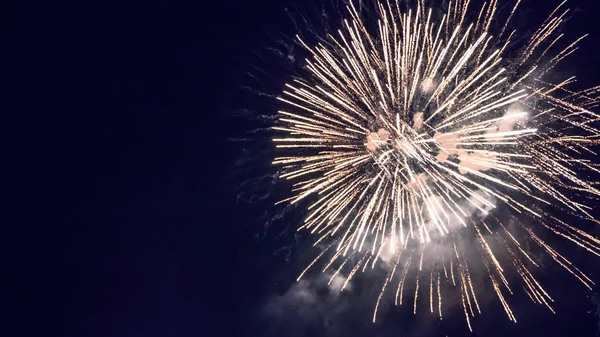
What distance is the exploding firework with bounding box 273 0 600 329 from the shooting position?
424 inches

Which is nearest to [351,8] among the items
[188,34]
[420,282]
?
[188,34]

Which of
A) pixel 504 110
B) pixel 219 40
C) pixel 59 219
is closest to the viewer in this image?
pixel 504 110

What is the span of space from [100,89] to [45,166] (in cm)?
444

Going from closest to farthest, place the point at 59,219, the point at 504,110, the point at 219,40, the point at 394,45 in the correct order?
1. the point at 394,45
2. the point at 504,110
3. the point at 219,40
4. the point at 59,219

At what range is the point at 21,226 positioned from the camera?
13.6 metres

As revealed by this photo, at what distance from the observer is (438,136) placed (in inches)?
421

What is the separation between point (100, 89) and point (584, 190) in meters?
21.8

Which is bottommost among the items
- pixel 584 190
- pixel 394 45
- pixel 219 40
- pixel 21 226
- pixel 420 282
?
pixel 420 282

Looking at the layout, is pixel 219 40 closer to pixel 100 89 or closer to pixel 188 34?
pixel 188 34

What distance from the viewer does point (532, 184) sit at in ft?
38.5

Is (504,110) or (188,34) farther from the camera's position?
(188,34)

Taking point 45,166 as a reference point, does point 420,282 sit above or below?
below

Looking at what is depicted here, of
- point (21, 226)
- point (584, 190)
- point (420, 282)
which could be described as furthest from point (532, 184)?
point (21, 226)

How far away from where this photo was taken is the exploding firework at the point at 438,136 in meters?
10.8
